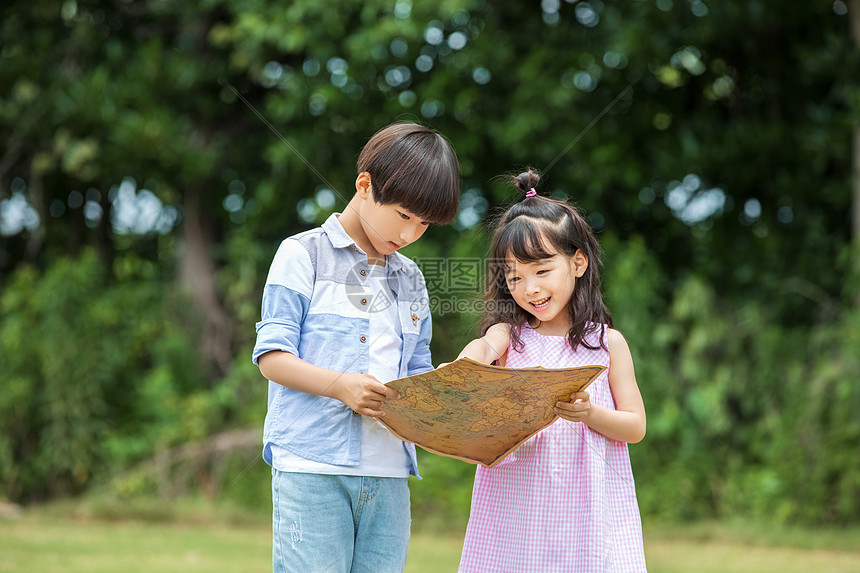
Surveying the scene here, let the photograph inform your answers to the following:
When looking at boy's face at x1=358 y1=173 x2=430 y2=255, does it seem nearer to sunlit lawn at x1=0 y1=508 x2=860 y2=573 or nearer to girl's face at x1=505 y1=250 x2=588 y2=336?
girl's face at x1=505 y1=250 x2=588 y2=336

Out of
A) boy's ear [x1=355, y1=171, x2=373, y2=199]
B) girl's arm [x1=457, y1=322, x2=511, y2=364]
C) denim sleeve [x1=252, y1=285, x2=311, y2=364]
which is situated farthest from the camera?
girl's arm [x1=457, y1=322, x2=511, y2=364]

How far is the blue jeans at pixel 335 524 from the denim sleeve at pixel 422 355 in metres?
0.28

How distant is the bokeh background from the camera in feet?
18.0

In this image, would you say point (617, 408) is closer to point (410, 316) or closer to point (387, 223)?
point (410, 316)

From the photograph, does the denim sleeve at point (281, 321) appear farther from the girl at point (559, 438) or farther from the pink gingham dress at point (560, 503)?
the pink gingham dress at point (560, 503)

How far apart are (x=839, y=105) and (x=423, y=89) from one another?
116 inches

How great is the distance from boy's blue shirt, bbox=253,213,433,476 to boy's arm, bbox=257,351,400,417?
3cm

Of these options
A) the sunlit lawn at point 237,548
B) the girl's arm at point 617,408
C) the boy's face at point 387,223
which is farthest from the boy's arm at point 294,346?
the sunlit lawn at point 237,548

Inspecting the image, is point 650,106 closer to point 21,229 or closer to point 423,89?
point 423,89

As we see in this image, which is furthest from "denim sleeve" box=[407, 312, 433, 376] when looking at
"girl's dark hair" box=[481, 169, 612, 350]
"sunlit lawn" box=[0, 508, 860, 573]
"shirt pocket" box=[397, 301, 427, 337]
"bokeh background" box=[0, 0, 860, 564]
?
"bokeh background" box=[0, 0, 860, 564]

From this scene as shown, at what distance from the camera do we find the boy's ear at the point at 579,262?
2088 mm

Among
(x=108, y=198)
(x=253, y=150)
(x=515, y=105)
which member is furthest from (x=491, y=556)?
(x=108, y=198)

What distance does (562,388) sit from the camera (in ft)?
5.91

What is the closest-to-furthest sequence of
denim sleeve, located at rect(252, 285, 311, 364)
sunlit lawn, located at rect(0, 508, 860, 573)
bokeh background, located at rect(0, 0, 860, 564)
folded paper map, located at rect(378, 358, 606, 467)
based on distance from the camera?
folded paper map, located at rect(378, 358, 606, 467) < denim sleeve, located at rect(252, 285, 311, 364) < sunlit lawn, located at rect(0, 508, 860, 573) < bokeh background, located at rect(0, 0, 860, 564)
